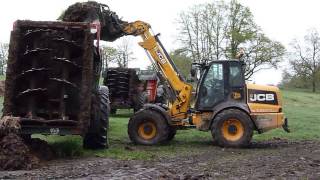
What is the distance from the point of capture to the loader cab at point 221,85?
46.1ft

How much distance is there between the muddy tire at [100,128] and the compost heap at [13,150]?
5.34 ft

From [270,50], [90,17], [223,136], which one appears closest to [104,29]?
[90,17]

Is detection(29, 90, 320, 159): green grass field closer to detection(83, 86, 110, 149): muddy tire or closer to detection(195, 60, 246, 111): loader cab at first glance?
detection(83, 86, 110, 149): muddy tire

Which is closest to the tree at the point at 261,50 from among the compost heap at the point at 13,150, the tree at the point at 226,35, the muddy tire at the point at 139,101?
the tree at the point at 226,35

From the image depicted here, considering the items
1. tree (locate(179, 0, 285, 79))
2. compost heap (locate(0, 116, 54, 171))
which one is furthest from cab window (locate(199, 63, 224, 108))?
tree (locate(179, 0, 285, 79))

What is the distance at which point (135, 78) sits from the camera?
85.8 ft

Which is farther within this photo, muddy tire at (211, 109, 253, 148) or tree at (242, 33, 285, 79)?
tree at (242, 33, 285, 79)

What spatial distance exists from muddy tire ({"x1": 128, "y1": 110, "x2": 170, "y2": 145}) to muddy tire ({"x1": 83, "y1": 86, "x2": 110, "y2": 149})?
222 centimetres

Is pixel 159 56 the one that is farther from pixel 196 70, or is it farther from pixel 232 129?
pixel 232 129

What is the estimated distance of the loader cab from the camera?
1405cm

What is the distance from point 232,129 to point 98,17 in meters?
4.31

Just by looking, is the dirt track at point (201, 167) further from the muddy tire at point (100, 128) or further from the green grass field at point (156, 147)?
the muddy tire at point (100, 128)

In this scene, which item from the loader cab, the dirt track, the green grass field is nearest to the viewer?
the dirt track

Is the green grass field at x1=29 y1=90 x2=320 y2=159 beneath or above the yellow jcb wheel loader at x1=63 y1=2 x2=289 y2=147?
Answer: beneath
